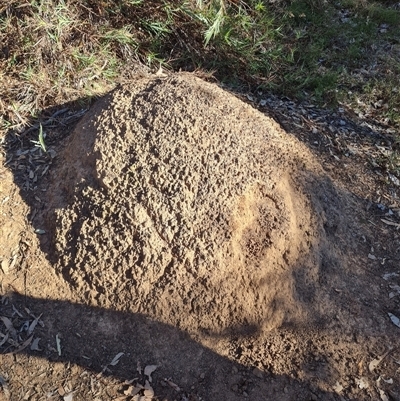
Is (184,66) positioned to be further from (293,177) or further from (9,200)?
(9,200)

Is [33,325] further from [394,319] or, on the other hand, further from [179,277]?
[394,319]

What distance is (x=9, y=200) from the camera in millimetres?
2777

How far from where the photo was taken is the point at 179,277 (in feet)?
7.93

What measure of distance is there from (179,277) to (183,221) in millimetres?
291

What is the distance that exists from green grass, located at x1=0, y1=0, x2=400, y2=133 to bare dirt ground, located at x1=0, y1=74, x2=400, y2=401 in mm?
857

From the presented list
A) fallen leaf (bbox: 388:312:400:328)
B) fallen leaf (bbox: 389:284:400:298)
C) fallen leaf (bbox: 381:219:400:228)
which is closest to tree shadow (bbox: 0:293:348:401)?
fallen leaf (bbox: 388:312:400:328)

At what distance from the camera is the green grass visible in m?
3.40

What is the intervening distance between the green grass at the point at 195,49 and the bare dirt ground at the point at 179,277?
0.86 m

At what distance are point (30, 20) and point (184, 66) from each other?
4.14 feet

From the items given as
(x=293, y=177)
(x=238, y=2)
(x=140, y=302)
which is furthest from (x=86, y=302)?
(x=238, y=2)

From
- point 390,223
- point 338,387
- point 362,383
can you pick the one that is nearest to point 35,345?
point 338,387

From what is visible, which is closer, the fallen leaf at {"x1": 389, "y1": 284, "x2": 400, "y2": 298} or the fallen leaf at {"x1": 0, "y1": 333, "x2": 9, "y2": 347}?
the fallen leaf at {"x1": 0, "y1": 333, "x2": 9, "y2": 347}

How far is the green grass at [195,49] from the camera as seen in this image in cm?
340

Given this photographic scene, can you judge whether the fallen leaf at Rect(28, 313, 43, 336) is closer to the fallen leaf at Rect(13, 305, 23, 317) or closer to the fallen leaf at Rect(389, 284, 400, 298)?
the fallen leaf at Rect(13, 305, 23, 317)
